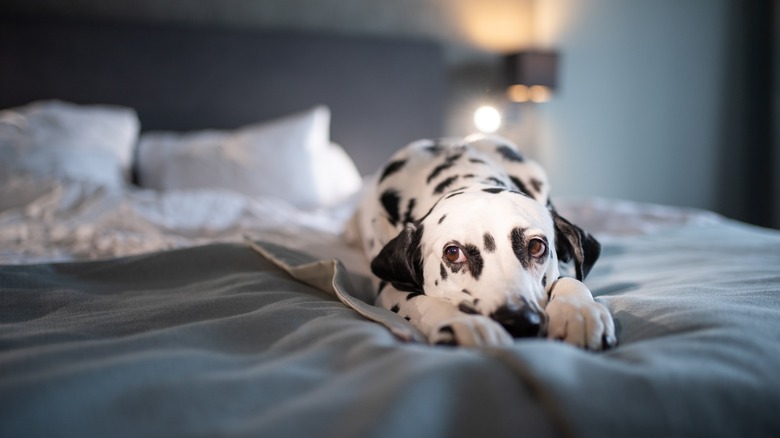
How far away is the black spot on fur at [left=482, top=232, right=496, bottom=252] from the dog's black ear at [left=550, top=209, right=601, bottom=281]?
0.22 m

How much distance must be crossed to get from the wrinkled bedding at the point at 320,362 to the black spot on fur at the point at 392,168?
47cm

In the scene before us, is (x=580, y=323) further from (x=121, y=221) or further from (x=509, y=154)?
(x=121, y=221)

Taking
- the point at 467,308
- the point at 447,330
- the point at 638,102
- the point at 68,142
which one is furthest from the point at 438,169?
the point at 638,102

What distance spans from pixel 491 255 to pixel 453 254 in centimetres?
8

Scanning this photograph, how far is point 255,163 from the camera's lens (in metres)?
3.26

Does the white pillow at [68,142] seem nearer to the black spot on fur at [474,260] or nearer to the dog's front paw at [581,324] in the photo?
the black spot on fur at [474,260]

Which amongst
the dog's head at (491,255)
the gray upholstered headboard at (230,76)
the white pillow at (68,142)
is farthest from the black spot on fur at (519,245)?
the gray upholstered headboard at (230,76)

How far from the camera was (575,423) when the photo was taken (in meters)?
0.72

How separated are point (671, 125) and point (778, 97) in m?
0.80

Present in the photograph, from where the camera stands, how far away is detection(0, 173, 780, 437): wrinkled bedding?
731 millimetres

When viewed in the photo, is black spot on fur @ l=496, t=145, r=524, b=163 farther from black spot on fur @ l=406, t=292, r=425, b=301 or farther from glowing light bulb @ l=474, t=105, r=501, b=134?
glowing light bulb @ l=474, t=105, r=501, b=134

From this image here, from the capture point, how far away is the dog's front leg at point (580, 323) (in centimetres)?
98

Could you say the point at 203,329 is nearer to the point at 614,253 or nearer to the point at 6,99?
the point at 614,253

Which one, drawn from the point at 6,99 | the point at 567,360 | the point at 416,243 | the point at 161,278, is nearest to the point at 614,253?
the point at 416,243
